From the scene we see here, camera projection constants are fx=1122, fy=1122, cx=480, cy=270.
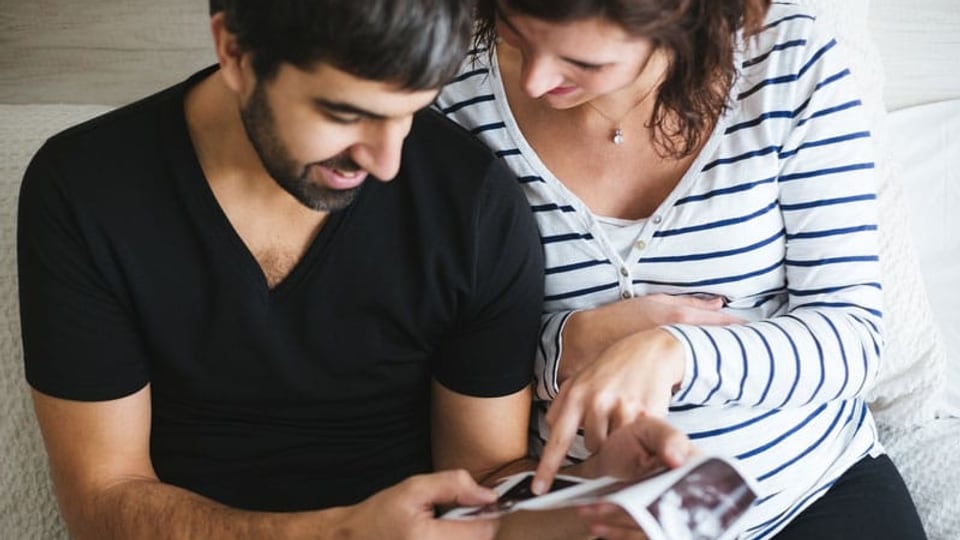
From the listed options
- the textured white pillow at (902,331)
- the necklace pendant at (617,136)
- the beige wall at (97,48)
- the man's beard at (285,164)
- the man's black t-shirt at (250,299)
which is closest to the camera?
the man's beard at (285,164)

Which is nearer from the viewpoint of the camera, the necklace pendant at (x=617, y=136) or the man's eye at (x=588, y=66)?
the man's eye at (x=588, y=66)

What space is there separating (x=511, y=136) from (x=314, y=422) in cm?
40

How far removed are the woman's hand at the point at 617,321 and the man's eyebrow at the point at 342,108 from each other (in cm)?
35

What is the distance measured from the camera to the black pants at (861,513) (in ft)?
4.26

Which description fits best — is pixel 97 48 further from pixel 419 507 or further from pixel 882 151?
pixel 882 151

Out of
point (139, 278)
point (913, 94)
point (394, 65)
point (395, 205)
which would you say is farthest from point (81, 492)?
point (913, 94)

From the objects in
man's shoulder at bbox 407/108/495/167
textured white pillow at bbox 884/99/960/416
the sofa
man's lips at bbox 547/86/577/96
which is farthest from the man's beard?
→ textured white pillow at bbox 884/99/960/416

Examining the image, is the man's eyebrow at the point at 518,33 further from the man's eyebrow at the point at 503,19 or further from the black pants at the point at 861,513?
the black pants at the point at 861,513

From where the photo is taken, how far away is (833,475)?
1338 millimetres

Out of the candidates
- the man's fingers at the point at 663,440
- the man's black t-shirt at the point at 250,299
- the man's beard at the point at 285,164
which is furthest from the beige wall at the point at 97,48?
the man's fingers at the point at 663,440

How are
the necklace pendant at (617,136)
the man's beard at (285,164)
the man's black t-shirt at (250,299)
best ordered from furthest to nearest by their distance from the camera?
the necklace pendant at (617,136) → the man's black t-shirt at (250,299) → the man's beard at (285,164)

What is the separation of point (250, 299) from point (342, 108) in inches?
11.1

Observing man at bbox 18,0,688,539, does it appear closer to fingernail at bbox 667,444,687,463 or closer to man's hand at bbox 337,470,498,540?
man's hand at bbox 337,470,498,540

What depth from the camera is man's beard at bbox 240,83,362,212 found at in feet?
3.46
